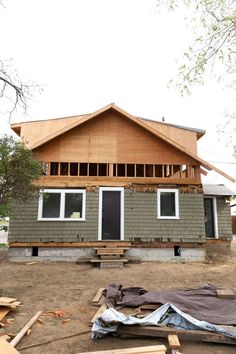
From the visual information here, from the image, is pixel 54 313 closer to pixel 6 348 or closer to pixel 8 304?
pixel 8 304

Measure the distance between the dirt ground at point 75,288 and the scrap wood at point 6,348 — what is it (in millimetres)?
242

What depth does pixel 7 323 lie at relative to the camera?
4891 mm

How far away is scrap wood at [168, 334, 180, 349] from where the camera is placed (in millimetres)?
Answer: 3781

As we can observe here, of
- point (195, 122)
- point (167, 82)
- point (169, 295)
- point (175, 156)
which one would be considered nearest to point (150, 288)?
point (169, 295)

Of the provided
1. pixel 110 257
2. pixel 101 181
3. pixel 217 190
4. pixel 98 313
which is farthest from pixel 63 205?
pixel 217 190

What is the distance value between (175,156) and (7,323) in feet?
30.2

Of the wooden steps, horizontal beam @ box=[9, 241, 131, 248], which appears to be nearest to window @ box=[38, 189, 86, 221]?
horizontal beam @ box=[9, 241, 131, 248]

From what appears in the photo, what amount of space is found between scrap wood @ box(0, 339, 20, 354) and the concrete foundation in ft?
23.7

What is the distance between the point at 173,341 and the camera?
12.8ft

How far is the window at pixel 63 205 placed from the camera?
37.4 ft

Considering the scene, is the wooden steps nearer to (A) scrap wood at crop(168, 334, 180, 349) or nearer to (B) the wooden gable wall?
(B) the wooden gable wall

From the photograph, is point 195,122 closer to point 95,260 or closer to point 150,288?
point 95,260

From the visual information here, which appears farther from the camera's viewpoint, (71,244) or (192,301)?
(71,244)

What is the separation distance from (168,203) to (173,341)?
8.22 m
